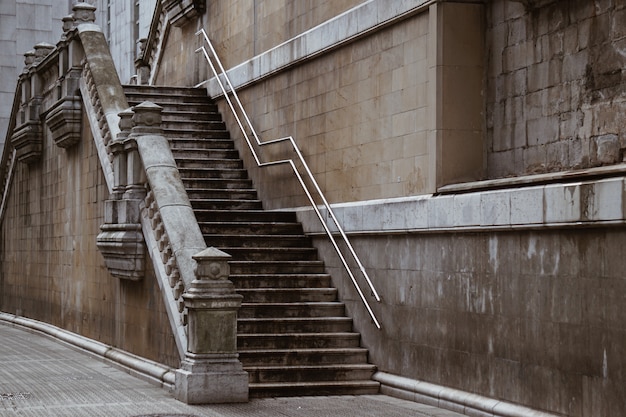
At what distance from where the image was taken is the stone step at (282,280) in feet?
53.4

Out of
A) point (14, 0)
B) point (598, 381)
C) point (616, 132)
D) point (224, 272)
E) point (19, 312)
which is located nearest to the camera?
point (598, 381)

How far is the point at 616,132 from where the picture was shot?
39.0 feet

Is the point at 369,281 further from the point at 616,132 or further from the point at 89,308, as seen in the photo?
the point at 89,308

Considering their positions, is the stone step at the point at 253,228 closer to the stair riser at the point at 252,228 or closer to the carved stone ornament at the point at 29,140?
the stair riser at the point at 252,228

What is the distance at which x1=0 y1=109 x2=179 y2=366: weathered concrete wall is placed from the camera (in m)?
16.8

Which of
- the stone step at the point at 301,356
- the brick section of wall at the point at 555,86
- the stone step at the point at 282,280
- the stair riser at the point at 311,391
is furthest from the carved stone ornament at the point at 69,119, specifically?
the brick section of wall at the point at 555,86

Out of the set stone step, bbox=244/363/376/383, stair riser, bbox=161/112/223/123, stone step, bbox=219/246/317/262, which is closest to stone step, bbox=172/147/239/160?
stair riser, bbox=161/112/223/123

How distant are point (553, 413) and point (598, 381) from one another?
0.78 metres

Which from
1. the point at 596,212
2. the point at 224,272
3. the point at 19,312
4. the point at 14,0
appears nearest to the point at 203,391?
the point at 224,272

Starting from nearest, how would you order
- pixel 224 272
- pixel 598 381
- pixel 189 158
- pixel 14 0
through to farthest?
pixel 598 381, pixel 224 272, pixel 189 158, pixel 14 0

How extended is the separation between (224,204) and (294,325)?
375 centimetres

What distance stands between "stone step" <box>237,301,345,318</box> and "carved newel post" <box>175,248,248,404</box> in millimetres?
1783

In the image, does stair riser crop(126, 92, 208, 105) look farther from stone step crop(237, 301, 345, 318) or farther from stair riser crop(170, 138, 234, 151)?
stone step crop(237, 301, 345, 318)

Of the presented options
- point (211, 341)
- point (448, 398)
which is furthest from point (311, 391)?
point (448, 398)
